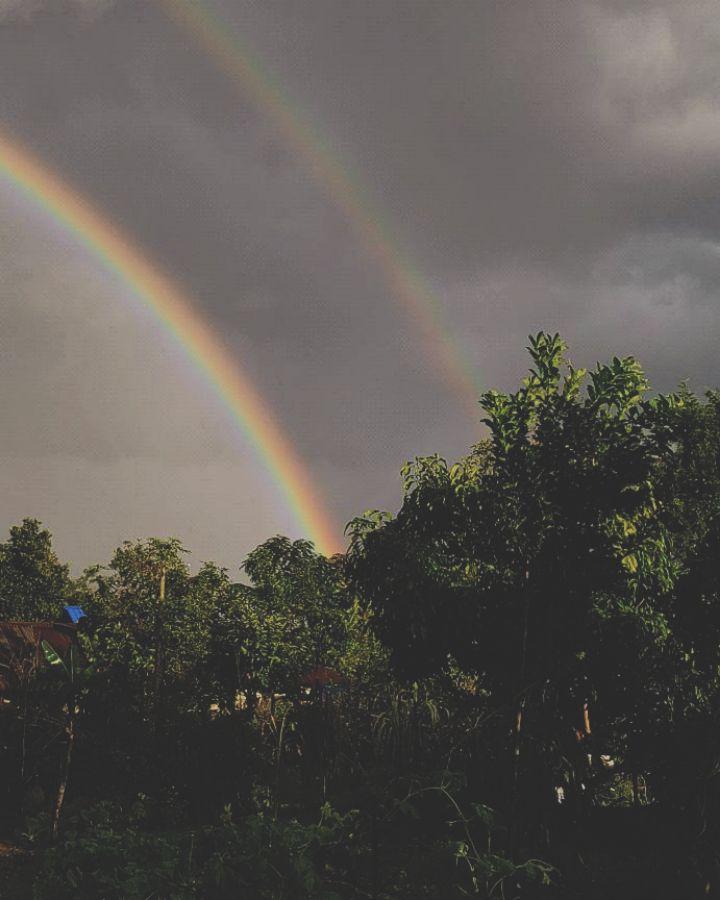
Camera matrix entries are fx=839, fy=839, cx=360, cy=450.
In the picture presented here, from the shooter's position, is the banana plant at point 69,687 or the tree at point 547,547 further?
the banana plant at point 69,687

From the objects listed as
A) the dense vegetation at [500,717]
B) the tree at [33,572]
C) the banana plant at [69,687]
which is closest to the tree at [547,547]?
the dense vegetation at [500,717]

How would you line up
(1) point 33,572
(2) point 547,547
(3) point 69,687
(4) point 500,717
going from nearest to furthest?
1. (2) point 547,547
2. (4) point 500,717
3. (3) point 69,687
4. (1) point 33,572

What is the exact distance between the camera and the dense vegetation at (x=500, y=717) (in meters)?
4.15

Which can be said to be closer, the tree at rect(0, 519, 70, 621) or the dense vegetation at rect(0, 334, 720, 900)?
the dense vegetation at rect(0, 334, 720, 900)

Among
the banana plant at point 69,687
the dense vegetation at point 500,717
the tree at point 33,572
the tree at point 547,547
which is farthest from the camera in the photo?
the tree at point 33,572

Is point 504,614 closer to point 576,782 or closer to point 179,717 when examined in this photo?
point 576,782

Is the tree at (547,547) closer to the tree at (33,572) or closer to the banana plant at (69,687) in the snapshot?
the banana plant at (69,687)

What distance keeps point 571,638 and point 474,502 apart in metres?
1.48

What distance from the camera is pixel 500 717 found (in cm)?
785

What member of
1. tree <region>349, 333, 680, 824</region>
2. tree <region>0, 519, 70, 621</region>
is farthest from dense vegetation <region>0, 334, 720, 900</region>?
tree <region>0, 519, 70, 621</region>

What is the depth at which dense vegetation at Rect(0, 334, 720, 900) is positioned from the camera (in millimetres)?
4148

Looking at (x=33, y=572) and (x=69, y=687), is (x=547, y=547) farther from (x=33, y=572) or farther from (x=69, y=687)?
(x=33, y=572)

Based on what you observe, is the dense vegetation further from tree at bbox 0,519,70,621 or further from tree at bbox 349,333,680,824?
tree at bbox 0,519,70,621

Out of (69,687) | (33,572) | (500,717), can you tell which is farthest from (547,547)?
(33,572)
